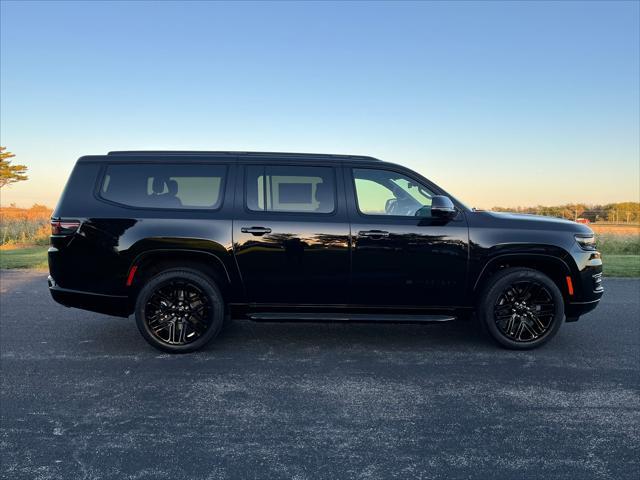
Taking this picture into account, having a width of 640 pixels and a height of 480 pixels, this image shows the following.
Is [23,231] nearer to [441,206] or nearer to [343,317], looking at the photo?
[343,317]

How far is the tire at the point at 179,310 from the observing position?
4488 millimetres

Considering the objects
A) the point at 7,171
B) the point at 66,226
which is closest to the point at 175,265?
the point at 66,226

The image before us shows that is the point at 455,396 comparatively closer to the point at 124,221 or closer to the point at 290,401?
the point at 290,401

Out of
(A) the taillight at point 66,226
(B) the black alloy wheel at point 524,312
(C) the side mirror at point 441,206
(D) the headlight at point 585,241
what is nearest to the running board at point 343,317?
(B) the black alloy wheel at point 524,312

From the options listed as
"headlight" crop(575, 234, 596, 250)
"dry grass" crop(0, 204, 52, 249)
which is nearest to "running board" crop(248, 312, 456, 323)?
"headlight" crop(575, 234, 596, 250)

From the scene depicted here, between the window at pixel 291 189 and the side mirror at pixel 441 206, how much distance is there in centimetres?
102

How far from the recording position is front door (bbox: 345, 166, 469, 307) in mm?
4516

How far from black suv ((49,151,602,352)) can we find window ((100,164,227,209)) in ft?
0.03

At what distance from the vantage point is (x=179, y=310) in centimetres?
455

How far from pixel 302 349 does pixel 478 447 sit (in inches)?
90.6

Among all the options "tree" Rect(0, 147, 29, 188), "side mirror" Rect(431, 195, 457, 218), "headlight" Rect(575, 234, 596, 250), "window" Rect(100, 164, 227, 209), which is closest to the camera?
"side mirror" Rect(431, 195, 457, 218)

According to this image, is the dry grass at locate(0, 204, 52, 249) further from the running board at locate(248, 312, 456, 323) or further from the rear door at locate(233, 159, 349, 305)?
the running board at locate(248, 312, 456, 323)

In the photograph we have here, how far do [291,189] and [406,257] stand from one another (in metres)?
1.40

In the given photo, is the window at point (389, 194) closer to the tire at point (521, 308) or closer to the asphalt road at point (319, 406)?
the tire at point (521, 308)
